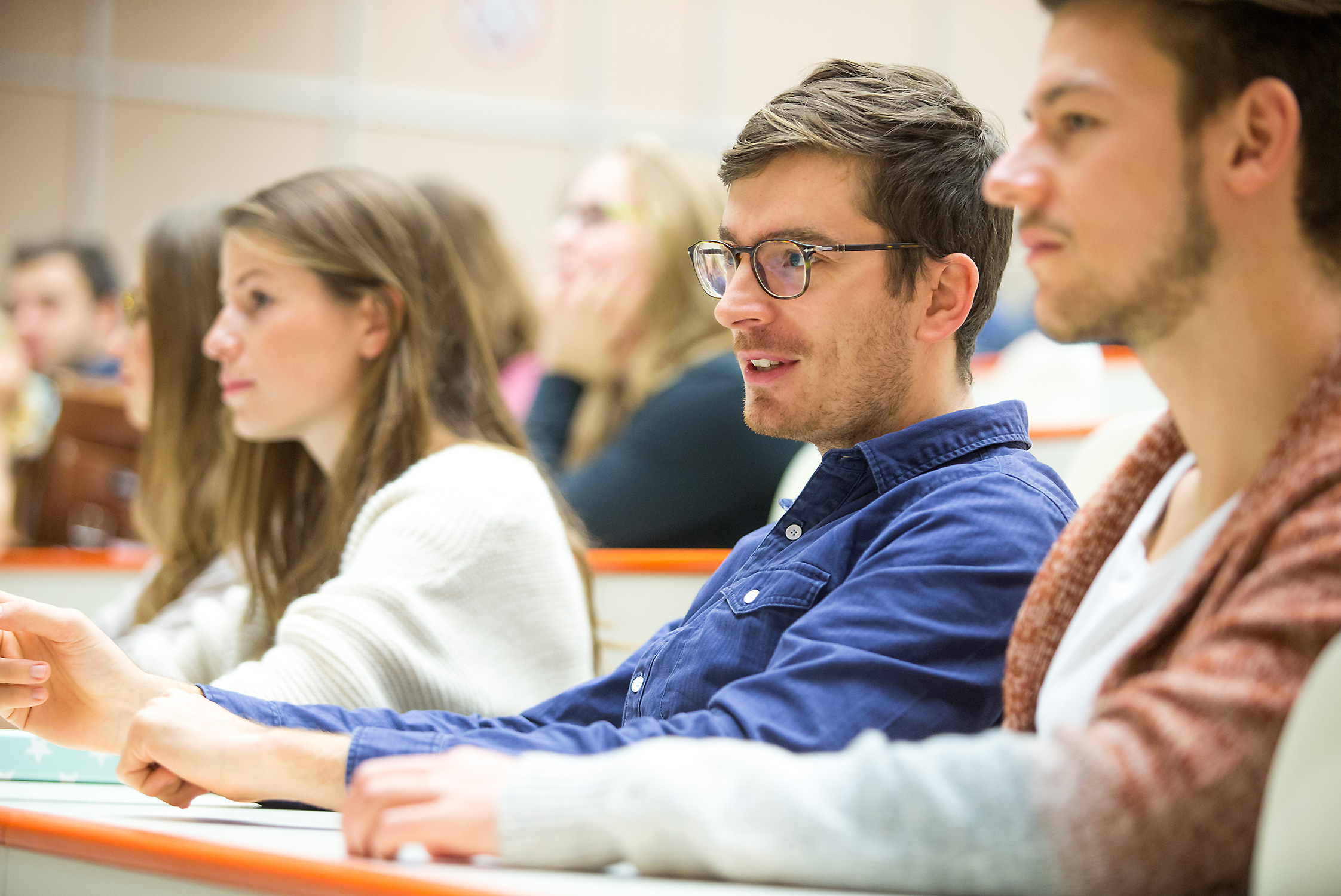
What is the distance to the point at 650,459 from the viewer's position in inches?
99.3

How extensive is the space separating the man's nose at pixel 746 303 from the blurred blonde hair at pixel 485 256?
2014mm

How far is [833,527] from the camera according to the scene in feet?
4.00

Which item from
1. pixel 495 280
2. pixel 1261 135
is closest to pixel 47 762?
pixel 1261 135

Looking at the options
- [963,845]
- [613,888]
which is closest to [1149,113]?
[963,845]

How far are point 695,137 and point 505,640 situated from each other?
19.0 ft

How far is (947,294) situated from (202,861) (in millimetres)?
823

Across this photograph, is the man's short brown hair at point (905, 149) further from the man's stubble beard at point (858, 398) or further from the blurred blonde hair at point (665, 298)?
the blurred blonde hair at point (665, 298)

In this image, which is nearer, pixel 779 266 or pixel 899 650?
pixel 899 650

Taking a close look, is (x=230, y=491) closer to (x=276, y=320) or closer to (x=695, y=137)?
(x=276, y=320)

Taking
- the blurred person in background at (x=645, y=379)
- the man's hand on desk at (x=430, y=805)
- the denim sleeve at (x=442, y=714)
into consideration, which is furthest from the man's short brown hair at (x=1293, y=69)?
the blurred person in background at (x=645, y=379)

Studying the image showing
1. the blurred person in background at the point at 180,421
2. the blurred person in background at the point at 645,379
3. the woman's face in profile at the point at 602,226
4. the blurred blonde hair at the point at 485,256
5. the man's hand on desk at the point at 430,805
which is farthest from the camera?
the blurred blonde hair at the point at 485,256

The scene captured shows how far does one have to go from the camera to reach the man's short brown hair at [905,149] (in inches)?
Result: 50.4

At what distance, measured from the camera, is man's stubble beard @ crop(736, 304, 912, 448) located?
1.28 metres

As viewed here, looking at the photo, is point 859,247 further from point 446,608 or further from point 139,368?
point 139,368
